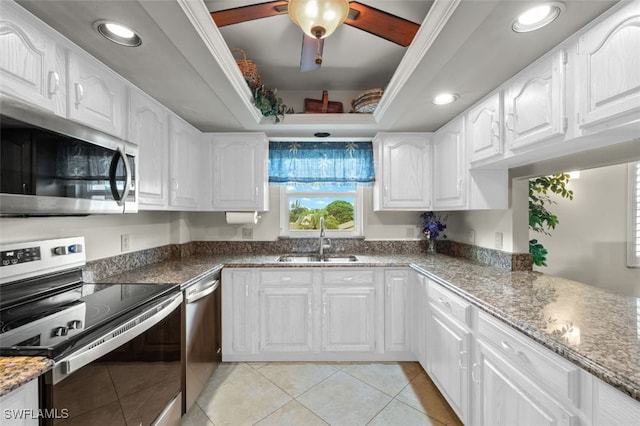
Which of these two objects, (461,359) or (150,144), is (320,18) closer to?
(150,144)

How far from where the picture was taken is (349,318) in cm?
240

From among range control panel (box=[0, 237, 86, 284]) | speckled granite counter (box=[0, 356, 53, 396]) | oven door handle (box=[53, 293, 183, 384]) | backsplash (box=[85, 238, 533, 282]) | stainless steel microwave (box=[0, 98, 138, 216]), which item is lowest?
oven door handle (box=[53, 293, 183, 384])

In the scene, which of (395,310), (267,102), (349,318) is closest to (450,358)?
(395,310)

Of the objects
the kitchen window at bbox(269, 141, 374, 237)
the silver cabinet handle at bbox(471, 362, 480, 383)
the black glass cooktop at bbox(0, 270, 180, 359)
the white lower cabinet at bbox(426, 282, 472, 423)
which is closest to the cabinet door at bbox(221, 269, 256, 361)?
the black glass cooktop at bbox(0, 270, 180, 359)

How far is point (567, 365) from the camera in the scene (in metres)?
0.92

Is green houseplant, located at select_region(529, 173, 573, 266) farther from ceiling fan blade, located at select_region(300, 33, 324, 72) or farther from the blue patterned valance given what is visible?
ceiling fan blade, located at select_region(300, 33, 324, 72)

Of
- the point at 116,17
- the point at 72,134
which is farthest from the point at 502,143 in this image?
the point at 72,134

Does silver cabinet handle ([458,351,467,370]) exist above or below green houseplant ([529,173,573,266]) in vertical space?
below

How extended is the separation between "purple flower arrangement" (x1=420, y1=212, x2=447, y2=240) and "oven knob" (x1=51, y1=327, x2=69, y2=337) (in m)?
2.68

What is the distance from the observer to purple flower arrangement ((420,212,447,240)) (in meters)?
2.77

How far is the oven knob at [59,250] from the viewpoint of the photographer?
1.42m

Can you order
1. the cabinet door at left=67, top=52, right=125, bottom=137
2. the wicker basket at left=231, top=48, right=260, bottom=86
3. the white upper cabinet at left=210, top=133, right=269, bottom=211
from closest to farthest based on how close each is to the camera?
1. the cabinet door at left=67, top=52, right=125, bottom=137
2. the wicker basket at left=231, top=48, right=260, bottom=86
3. the white upper cabinet at left=210, top=133, right=269, bottom=211

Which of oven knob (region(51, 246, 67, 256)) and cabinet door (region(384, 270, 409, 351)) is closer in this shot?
oven knob (region(51, 246, 67, 256))

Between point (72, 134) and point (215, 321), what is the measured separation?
1.64 meters
